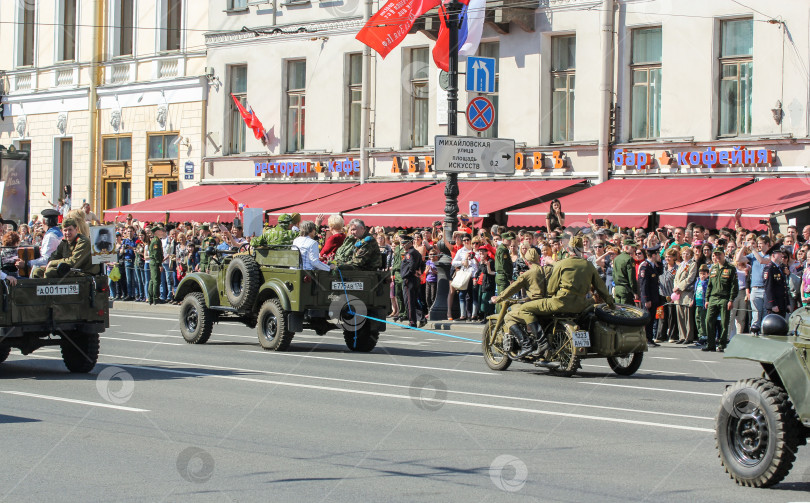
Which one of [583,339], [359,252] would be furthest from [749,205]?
[583,339]

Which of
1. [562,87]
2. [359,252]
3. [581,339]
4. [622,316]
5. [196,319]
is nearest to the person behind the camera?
[581,339]

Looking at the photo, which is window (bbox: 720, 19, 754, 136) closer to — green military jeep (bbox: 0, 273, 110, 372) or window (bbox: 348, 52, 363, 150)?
window (bbox: 348, 52, 363, 150)

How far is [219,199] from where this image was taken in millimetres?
36250

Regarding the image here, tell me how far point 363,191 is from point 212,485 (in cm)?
2614

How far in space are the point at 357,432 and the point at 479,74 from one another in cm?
1704

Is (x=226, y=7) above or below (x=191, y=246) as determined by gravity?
above

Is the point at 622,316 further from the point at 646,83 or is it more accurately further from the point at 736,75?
the point at 646,83

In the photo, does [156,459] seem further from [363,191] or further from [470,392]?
[363,191]

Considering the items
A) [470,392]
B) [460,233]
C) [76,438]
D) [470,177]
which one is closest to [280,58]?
[470,177]

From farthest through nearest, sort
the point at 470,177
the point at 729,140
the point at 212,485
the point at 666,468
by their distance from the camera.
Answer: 1. the point at 470,177
2. the point at 729,140
3. the point at 666,468
4. the point at 212,485

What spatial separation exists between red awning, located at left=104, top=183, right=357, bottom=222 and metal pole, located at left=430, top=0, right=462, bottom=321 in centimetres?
1075

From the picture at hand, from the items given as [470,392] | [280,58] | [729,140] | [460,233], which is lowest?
[470,392]

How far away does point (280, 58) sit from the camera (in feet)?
122

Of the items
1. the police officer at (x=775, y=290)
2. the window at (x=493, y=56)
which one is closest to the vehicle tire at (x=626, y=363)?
the police officer at (x=775, y=290)
